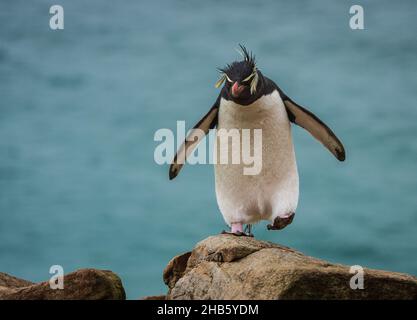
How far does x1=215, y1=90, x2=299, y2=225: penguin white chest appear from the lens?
684 cm

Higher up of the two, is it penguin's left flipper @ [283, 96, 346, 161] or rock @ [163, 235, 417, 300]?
penguin's left flipper @ [283, 96, 346, 161]

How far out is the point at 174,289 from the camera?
604cm

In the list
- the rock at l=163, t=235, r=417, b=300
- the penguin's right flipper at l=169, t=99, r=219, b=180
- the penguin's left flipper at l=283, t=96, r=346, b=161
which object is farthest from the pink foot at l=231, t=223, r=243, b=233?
the penguin's left flipper at l=283, t=96, r=346, b=161

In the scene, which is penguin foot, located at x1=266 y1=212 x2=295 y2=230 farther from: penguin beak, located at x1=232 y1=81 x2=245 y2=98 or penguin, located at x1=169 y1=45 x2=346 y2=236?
penguin beak, located at x1=232 y1=81 x2=245 y2=98

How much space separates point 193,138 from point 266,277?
2703mm

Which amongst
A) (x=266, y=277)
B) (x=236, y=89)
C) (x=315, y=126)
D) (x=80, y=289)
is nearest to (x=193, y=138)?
(x=236, y=89)

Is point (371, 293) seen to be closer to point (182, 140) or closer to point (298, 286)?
point (298, 286)

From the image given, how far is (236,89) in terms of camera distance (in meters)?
6.50

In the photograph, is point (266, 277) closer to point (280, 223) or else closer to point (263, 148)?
point (280, 223)

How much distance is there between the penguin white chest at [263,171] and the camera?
6.84m
